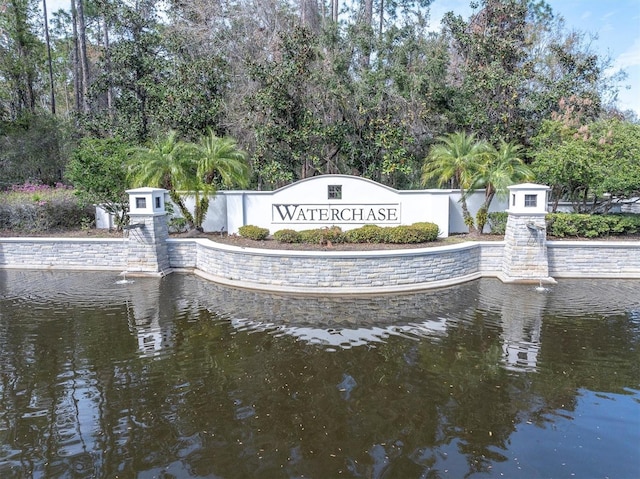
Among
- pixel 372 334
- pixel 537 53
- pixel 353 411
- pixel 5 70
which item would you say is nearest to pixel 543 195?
pixel 372 334

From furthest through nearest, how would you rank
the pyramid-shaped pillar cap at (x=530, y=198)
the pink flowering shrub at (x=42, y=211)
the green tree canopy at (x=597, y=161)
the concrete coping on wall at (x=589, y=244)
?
the pink flowering shrub at (x=42, y=211) → the green tree canopy at (x=597, y=161) → the concrete coping on wall at (x=589, y=244) → the pyramid-shaped pillar cap at (x=530, y=198)

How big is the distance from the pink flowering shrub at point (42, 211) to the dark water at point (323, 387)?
685cm

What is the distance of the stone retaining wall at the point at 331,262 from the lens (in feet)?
35.3

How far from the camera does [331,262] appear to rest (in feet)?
35.1

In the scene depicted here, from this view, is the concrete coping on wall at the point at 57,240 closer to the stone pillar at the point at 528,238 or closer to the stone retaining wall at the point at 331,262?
the stone retaining wall at the point at 331,262

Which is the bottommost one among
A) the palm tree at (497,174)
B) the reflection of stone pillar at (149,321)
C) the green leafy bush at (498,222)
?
the reflection of stone pillar at (149,321)

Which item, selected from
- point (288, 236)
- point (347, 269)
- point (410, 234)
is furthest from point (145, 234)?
point (410, 234)

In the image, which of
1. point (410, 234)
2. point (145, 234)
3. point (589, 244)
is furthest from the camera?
point (410, 234)

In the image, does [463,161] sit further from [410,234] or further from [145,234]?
[145,234]

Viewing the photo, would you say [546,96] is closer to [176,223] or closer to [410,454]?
[176,223]

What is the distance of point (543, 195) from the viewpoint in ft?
36.7

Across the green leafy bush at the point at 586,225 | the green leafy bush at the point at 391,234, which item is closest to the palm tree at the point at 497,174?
the green leafy bush at the point at 586,225

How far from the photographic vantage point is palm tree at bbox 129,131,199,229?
45.2ft

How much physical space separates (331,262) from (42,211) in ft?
36.8
